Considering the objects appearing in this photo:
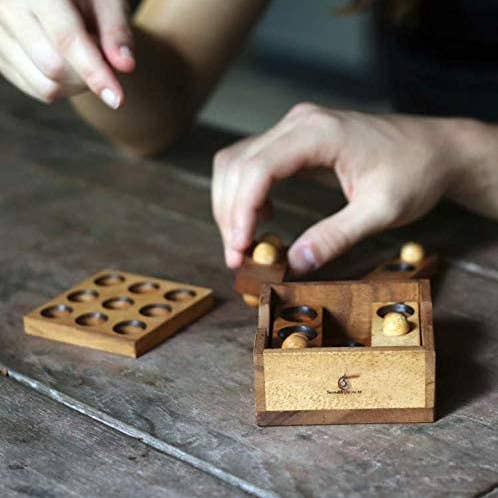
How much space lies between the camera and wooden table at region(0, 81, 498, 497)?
2.13ft

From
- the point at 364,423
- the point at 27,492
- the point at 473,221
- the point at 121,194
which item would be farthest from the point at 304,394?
the point at 121,194

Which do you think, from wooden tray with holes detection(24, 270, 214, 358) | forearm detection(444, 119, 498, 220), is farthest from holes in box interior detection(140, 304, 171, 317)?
forearm detection(444, 119, 498, 220)

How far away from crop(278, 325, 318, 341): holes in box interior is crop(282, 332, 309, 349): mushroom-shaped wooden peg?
0.01 metres

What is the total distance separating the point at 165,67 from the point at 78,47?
37 centimetres

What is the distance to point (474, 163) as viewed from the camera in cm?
103

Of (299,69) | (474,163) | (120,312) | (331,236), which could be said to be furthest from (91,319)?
(299,69)

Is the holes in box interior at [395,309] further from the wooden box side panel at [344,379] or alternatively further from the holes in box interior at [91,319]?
the holes in box interior at [91,319]

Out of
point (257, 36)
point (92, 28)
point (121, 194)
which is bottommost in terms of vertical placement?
point (257, 36)

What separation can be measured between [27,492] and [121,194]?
610 millimetres

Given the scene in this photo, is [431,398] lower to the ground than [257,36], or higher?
higher

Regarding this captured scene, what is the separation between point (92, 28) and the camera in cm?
104

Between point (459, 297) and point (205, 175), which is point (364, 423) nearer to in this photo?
point (459, 297)

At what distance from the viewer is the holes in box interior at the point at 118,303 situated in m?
0.91

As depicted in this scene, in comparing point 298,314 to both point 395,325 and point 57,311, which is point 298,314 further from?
point 57,311
